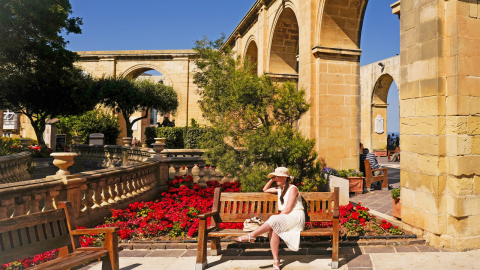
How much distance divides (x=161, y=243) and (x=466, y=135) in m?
4.03

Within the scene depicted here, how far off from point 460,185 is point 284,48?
873cm

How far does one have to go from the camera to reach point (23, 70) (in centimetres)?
1270

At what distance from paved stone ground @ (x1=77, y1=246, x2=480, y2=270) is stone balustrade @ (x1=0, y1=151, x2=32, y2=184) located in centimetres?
448

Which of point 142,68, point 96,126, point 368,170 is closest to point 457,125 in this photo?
point 368,170

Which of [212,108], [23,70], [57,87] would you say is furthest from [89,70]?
[212,108]

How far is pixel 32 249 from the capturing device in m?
2.78

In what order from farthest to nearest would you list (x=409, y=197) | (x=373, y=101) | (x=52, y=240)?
(x=373, y=101)
(x=409, y=197)
(x=52, y=240)

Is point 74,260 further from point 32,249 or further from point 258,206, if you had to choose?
point 258,206

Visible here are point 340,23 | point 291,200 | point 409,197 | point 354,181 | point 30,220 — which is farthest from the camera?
point 340,23

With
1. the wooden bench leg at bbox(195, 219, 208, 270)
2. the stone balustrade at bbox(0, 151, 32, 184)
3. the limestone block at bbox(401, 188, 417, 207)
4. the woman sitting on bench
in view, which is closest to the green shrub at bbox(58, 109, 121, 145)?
the stone balustrade at bbox(0, 151, 32, 184)

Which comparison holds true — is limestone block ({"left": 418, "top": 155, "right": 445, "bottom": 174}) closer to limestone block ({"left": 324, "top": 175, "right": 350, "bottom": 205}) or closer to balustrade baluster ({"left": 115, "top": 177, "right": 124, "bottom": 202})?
limestone block ({"left": 324, "top": 175, "right": 350, "bottom": 205})

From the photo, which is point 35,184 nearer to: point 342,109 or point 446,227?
point 446,227

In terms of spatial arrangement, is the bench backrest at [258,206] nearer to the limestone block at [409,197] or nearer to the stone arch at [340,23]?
the limestone block at [409,197]

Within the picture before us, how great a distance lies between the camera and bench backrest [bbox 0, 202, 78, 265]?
2.60m
